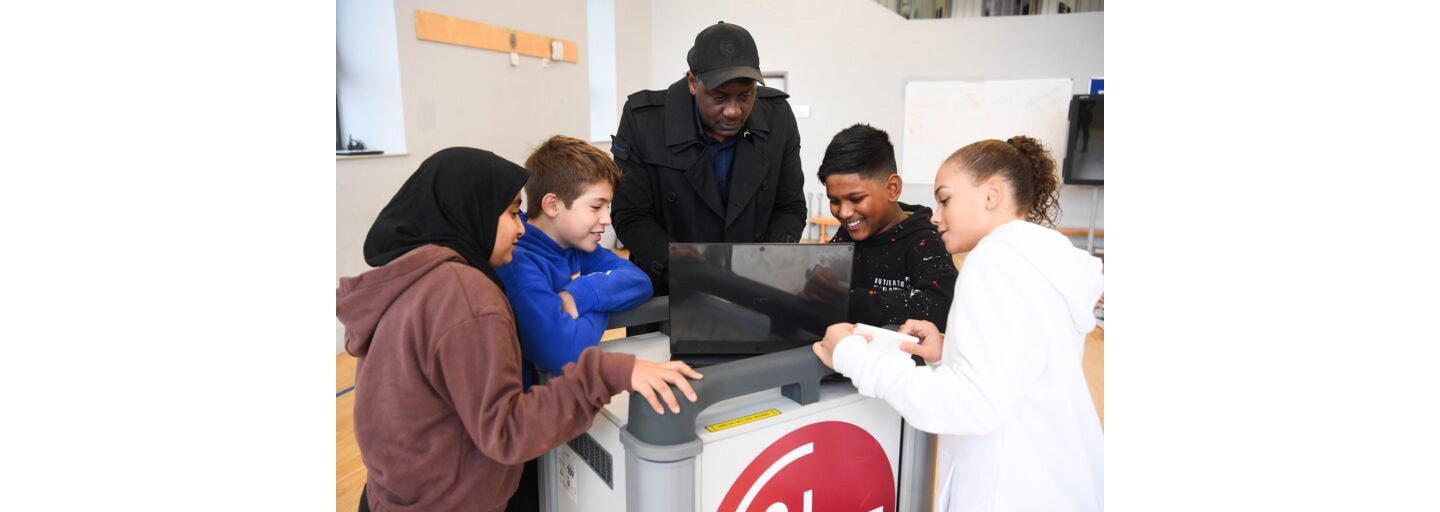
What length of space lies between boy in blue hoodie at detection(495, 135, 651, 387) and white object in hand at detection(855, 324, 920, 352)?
1.37 feet

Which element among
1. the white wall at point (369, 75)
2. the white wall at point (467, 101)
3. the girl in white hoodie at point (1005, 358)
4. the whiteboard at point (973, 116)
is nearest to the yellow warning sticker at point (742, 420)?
the girl in white hoodie at point (1005, 358)

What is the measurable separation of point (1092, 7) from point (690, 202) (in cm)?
433

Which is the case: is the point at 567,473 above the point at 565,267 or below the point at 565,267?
below

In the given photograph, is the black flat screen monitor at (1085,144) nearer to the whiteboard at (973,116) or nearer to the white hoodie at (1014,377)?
the whiteboard at (973,116)

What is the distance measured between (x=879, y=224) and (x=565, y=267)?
69cm

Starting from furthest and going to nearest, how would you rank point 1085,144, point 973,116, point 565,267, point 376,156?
point 973,116
point 1085,144
point 376,156
point 565,267

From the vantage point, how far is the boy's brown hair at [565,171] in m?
1.34

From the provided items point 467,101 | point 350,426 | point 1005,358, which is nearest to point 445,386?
point 1005,358

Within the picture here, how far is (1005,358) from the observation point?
2.80 feet

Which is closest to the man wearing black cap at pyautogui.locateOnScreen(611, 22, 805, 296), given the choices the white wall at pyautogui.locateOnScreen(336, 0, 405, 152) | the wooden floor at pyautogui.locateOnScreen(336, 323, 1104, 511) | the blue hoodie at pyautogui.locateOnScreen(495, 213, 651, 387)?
the blue hoodie at pyautogui.locateOnScreen(495, 213, 651, 387)

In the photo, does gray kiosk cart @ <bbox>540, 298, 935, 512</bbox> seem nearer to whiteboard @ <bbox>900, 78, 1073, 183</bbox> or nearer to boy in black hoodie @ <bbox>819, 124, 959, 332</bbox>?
boy in black hoodie @ <bbox>819, 124, 959, 332</bbox>

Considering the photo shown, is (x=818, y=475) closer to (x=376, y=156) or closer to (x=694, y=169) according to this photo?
(x=694, y=169)

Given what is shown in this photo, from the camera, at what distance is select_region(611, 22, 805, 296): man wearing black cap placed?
66.0 inches
